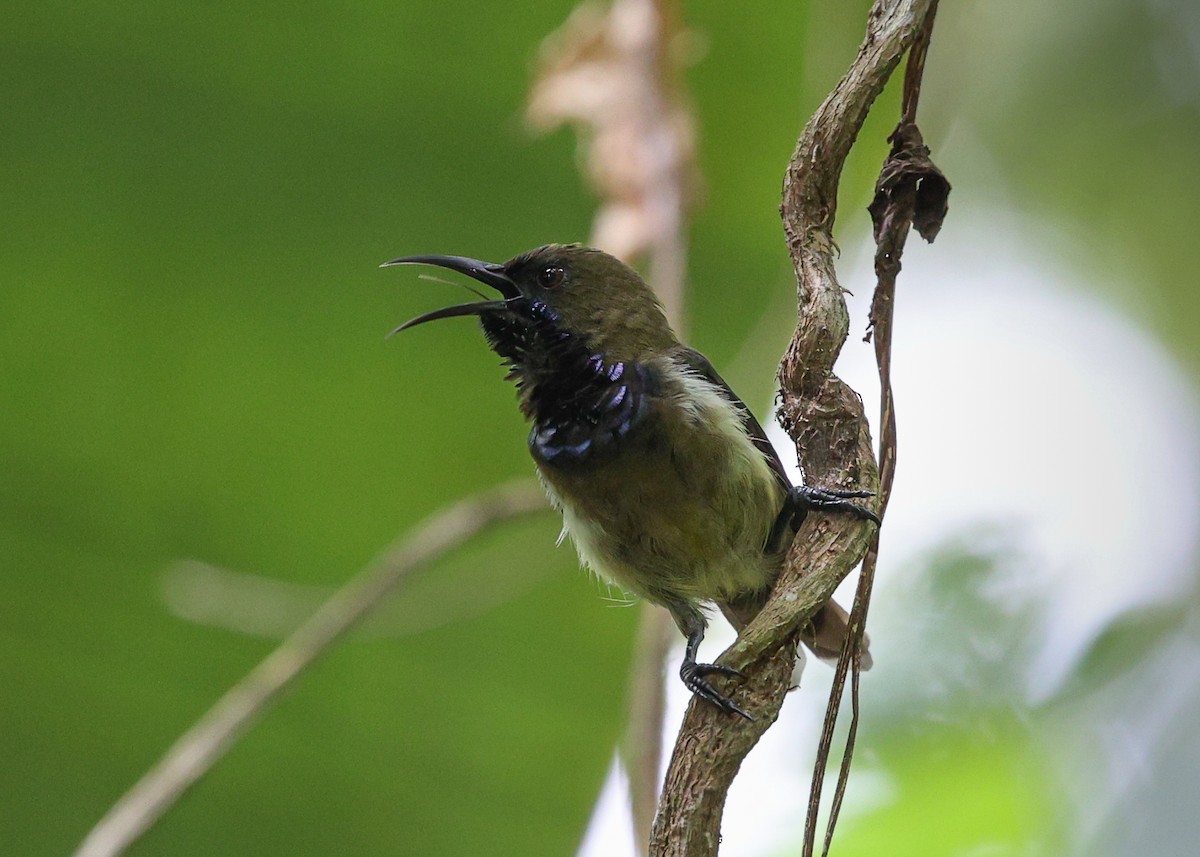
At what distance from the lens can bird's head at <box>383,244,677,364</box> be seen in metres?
2.73

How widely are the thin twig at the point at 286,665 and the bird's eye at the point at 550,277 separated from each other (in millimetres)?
545

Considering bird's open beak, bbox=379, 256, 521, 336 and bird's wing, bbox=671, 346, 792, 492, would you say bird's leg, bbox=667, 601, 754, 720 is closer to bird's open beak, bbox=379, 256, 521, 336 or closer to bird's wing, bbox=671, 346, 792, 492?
bird's wing, bbox=671, 346, 792, 492

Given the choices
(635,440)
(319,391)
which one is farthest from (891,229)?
(319,391)

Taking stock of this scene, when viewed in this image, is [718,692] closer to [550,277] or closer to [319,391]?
[550,277]

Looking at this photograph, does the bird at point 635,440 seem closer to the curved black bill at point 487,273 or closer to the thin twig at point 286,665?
the curved black bill at point 487,273

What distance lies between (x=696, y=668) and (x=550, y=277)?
118cm

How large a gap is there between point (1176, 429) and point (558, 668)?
2659 mm

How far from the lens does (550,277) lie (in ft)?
9.28

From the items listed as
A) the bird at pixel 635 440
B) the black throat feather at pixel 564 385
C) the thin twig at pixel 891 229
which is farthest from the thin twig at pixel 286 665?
the thin twig at pixel 891 229

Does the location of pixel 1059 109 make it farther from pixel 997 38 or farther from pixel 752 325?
pixel 752 325

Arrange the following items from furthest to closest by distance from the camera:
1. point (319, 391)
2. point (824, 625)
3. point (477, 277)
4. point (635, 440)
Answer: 1. point (319, 391)
2. point (824, 625)
3. point (477, 277)
4. point (635, 440)

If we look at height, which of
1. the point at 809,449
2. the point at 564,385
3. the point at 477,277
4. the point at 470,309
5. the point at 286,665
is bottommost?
the point at 809,449

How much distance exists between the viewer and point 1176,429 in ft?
15.4

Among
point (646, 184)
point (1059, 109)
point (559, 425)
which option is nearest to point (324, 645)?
point (559, 425)
